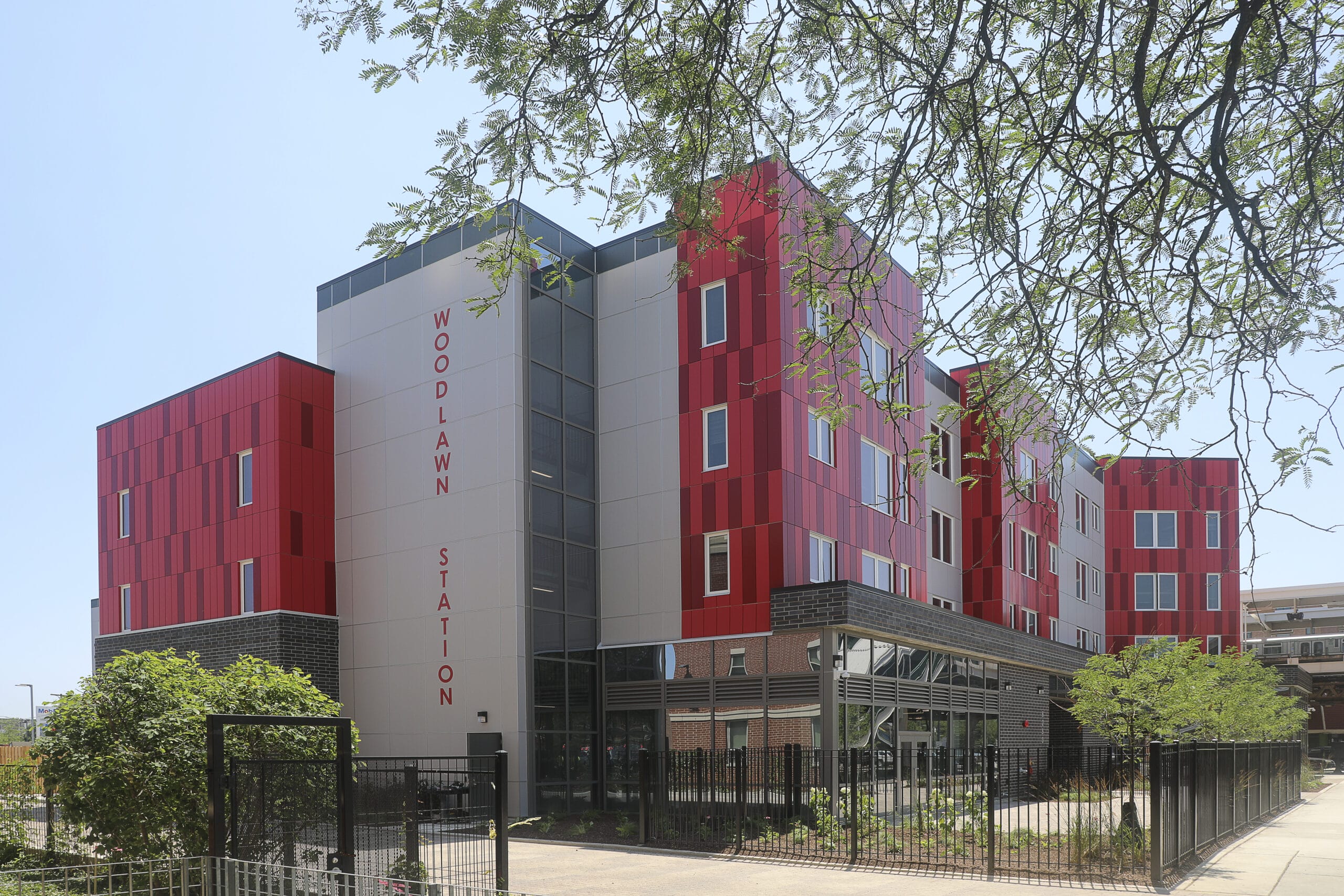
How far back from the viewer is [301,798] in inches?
412

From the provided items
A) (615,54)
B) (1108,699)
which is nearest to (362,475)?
(1108,699)

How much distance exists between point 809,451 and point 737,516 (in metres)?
2.19

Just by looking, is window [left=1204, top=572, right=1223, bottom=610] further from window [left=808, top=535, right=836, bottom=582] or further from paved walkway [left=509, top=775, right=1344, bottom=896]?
paved walkway [left=509, top=775, right=1344, bottom=896]

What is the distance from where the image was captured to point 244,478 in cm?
2706

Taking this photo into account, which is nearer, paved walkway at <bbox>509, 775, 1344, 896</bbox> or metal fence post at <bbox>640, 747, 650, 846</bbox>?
paved walkway at <bbox>509, 775, 1344, 896</bbox>

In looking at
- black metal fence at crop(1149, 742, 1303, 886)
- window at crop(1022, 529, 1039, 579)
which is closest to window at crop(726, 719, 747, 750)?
black metal fence at crop(1149, 742, 1303, 886)

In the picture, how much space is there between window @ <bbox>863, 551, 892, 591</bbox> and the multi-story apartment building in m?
0.09

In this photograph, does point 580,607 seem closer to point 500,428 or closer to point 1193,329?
point 500,428

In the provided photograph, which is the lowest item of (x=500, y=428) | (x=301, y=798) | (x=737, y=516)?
(x=301, y=798)

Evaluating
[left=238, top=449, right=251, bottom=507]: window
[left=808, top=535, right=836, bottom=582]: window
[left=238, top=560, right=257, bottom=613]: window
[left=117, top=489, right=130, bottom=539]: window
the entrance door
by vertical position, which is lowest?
the entrance door

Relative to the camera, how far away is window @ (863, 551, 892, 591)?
998 inches

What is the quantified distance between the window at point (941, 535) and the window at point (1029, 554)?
3988mm

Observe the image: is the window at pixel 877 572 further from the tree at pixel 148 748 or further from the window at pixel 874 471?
the tree at pixel 148 748

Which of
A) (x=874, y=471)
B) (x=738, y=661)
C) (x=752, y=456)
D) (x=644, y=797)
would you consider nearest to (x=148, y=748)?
(x=644, y=797)
